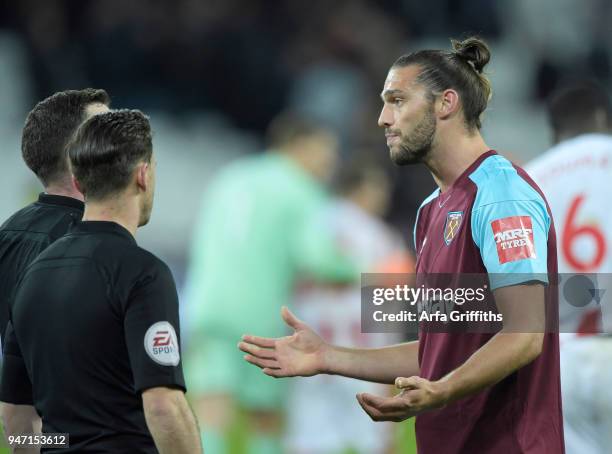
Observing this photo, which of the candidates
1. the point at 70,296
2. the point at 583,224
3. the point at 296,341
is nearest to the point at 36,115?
the point at 70,296

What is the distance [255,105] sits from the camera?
1103 cm

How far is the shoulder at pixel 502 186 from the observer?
126 inches

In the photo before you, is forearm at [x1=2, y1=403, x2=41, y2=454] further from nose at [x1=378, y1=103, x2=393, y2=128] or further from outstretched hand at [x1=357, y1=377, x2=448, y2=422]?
nose at [x1=378, y1=103, x2=393, y2=128]

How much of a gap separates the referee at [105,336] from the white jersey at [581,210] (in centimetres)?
241

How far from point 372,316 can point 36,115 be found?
1831 mm

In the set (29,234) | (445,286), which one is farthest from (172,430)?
(445,286)

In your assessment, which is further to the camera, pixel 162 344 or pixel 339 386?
pixel 339 386

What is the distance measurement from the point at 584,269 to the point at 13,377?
2696 millimetres

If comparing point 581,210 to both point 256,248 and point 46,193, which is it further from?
point 256,248

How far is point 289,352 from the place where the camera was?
3.45 m

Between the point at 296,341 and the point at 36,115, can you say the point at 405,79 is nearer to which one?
the point at 296,341

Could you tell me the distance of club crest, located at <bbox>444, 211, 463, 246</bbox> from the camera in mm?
3316

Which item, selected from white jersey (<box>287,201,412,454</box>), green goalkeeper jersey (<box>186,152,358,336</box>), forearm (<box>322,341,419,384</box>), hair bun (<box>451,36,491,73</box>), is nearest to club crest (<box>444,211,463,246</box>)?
forearm (<box>322,341,419,384</box>)

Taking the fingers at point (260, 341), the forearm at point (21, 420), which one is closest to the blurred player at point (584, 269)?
the fingers at point (260, 341)
